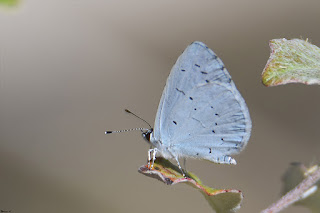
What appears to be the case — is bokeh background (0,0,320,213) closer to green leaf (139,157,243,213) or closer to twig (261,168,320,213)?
green leaf (139,157,243,213)

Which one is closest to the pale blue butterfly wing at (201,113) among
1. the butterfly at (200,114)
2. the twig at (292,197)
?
the butterfly at (200,114)

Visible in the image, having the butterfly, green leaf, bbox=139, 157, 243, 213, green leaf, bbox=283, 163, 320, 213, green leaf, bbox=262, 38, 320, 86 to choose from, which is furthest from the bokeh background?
green leaf, bbox=262, 38, 320, 86

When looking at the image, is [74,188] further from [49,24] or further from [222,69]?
[222,69]

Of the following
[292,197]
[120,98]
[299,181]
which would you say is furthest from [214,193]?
[120,98]

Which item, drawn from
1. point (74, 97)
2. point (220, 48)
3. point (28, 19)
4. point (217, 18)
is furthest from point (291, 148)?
point (28, 19)

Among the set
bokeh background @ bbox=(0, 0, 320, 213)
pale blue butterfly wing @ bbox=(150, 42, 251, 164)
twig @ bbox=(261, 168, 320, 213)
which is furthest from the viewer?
bokeh background @ bbox=(0, 0, 320, 213)

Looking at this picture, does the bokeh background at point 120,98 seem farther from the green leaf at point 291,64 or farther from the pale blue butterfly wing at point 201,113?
the green leaf at point 291,64
